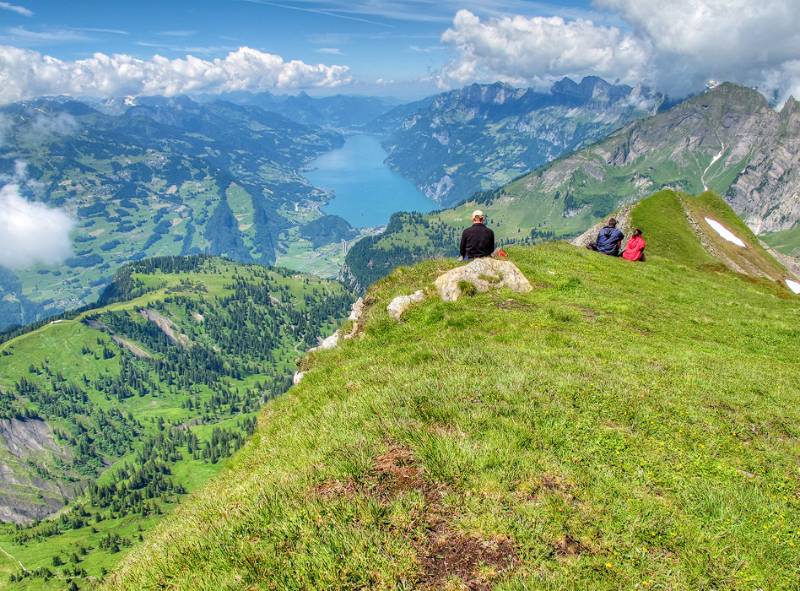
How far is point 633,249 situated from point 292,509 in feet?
163

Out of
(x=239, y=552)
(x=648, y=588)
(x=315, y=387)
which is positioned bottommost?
(x=315, y=387)

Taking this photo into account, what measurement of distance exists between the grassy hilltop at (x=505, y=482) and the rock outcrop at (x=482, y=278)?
284 inches

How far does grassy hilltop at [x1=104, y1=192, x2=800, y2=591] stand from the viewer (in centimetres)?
755

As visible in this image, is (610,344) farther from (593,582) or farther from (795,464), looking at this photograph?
(593,582)

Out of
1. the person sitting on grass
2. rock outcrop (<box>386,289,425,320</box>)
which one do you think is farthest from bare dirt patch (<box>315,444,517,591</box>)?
the person sitting on grass

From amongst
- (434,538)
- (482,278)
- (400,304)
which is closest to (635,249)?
(482,278)

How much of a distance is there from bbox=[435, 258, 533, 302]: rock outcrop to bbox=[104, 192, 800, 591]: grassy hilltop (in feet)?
23.7

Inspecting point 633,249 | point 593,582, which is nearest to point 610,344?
point 593,582

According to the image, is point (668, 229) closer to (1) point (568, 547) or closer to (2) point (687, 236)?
(2) point (687, 236)

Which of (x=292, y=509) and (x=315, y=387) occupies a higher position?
(x=292, y=509)

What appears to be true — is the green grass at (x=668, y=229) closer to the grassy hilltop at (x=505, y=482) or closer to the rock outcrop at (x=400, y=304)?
the rock outcrop at (x=400, y=304)

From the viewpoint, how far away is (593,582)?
712 centimetres

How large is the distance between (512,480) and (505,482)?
230mm

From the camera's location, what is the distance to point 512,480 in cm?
920
